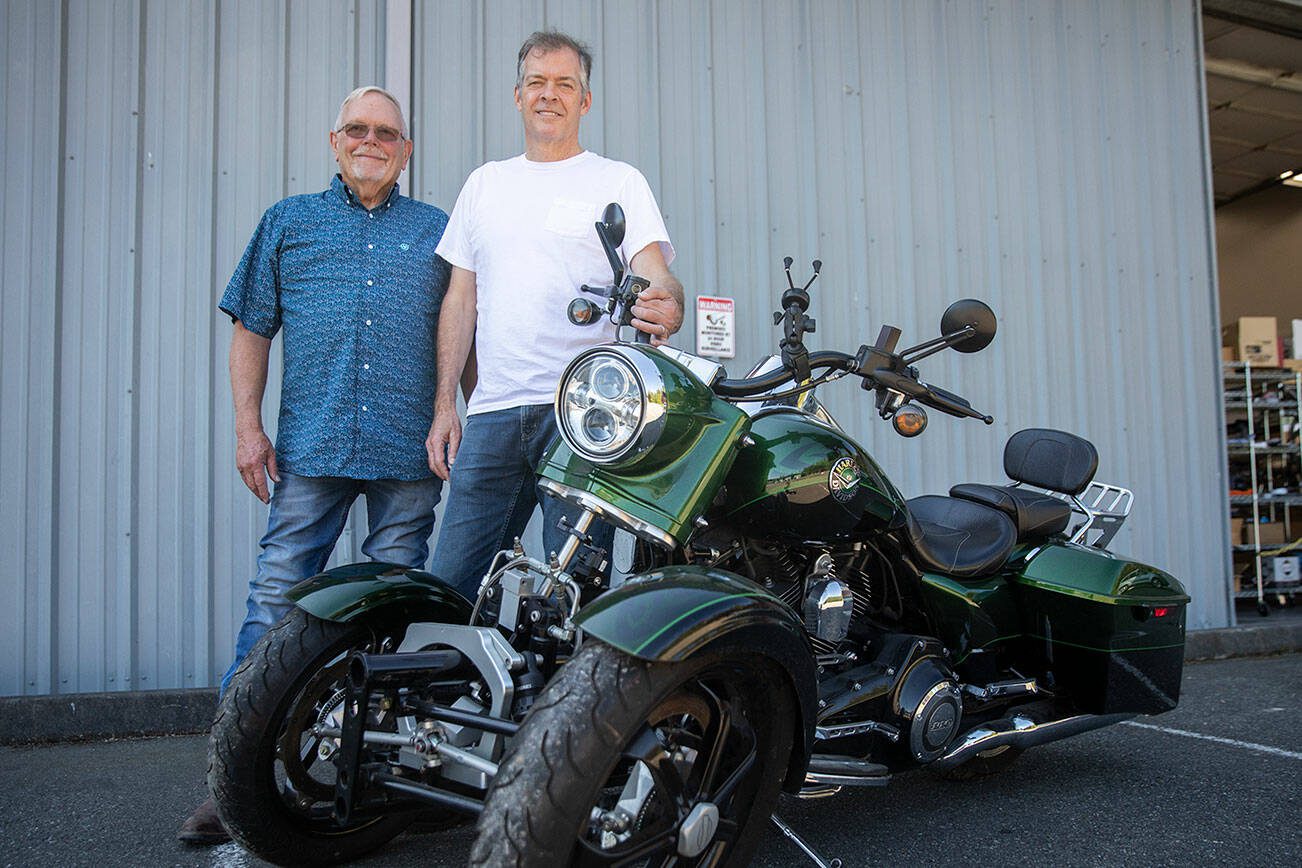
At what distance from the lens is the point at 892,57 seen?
17.5 ft

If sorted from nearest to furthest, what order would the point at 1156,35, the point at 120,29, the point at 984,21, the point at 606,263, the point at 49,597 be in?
the point at 606,263 < the point at 49,597 < the point at 120,29 < the point at 984,21 < the point at 1156,35

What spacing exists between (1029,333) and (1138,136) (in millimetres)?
1486

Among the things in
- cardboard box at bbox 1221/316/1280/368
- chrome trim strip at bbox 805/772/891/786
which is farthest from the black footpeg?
cardboard box at bbox 1221/316/1280/368

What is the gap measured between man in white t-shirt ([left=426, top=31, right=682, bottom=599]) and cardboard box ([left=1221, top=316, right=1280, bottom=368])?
262 inches

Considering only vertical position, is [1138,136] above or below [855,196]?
above

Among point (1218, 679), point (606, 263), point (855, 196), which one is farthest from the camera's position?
point (855, 196)

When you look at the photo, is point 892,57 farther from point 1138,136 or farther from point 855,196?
point 1138,136

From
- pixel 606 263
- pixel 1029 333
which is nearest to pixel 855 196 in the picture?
pixel 1029 333

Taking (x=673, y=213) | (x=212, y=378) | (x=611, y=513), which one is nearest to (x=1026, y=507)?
(x=611, y=513)

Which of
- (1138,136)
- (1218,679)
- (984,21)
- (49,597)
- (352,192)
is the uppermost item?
(984,21)

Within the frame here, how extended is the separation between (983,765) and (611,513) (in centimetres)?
180

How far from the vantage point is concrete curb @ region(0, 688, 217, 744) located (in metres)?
3.66

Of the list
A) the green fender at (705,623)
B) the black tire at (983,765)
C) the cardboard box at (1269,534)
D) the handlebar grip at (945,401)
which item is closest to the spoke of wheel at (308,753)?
the green fender at (705,623)

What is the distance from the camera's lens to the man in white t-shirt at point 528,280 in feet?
8.56
